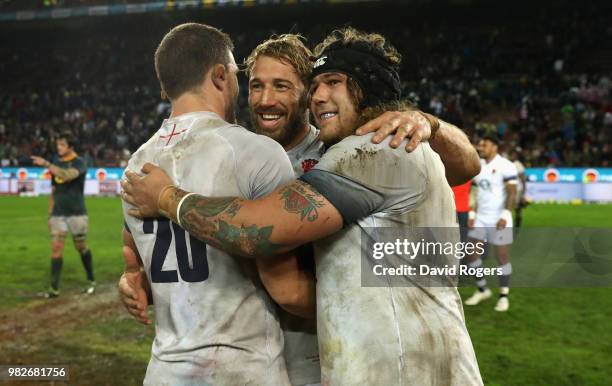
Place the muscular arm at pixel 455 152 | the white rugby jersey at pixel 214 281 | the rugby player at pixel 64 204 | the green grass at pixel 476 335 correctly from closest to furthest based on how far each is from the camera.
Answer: the white rugby jersey at pixel 214 281 < the muscular arm at pixel 455 152 < the green grass at pixel 476 335 < the rugby player at pixel 64 204

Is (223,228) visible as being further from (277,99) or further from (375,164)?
(277,99)

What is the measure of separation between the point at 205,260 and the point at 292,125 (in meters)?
1.42

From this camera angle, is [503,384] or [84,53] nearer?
[503,384]

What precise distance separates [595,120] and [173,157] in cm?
2832

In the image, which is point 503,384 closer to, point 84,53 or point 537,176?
point 537,176

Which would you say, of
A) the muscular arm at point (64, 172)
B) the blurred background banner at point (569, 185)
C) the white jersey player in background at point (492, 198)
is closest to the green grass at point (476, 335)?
the white jersey player in background at point (492, 198)

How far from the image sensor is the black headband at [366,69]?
2.45 metres

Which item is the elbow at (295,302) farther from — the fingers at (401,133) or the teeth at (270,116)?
the teeth at (270,116)

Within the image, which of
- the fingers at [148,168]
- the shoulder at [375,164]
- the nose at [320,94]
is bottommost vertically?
the fingers at [148,168]

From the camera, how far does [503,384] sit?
18.1 feet

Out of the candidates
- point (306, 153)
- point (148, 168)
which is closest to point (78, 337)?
point (306, 153)

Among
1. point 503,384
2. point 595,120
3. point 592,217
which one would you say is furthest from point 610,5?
point 503,384

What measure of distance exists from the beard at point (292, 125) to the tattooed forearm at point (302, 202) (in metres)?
1.42

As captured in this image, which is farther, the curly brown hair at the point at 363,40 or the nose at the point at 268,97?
the nose at the point at 268,97
